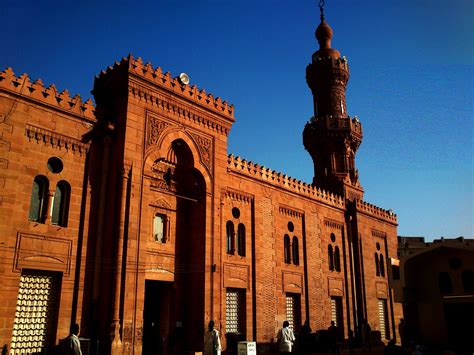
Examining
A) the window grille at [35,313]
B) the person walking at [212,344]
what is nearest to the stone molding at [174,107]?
the window grille at [35,313]

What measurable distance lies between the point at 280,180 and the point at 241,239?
4478 mm

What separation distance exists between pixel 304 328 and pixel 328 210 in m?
9.83

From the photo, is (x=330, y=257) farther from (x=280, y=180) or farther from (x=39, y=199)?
(x=39, y=199)

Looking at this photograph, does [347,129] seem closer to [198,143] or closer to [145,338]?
[198,143]

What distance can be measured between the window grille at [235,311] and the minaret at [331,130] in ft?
40.4

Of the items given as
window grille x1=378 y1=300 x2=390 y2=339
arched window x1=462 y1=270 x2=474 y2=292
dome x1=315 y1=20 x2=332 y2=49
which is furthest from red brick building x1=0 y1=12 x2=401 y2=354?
dome x1=315 y1=20 x2=332 y2=49

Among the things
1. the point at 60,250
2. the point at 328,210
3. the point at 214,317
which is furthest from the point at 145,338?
the point at 328,210

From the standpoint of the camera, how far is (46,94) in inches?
552

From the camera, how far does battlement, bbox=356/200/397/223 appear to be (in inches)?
1119

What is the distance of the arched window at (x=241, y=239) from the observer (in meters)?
19.5

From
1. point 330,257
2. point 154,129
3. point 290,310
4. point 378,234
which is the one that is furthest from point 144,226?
point 378,234

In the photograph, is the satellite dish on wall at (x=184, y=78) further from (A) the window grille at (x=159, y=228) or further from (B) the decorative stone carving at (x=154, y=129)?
(A) the window grille at (x=159, y=228)

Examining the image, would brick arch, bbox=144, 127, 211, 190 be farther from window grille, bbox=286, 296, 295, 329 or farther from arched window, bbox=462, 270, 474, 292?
arched window, bbox=462, 270, 474, 292

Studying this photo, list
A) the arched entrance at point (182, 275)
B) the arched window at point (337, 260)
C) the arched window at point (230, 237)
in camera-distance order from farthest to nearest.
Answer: the arched window at point (337, 260) < the arched window at point (230, 237) < the arched entrance at point (182, 275)
